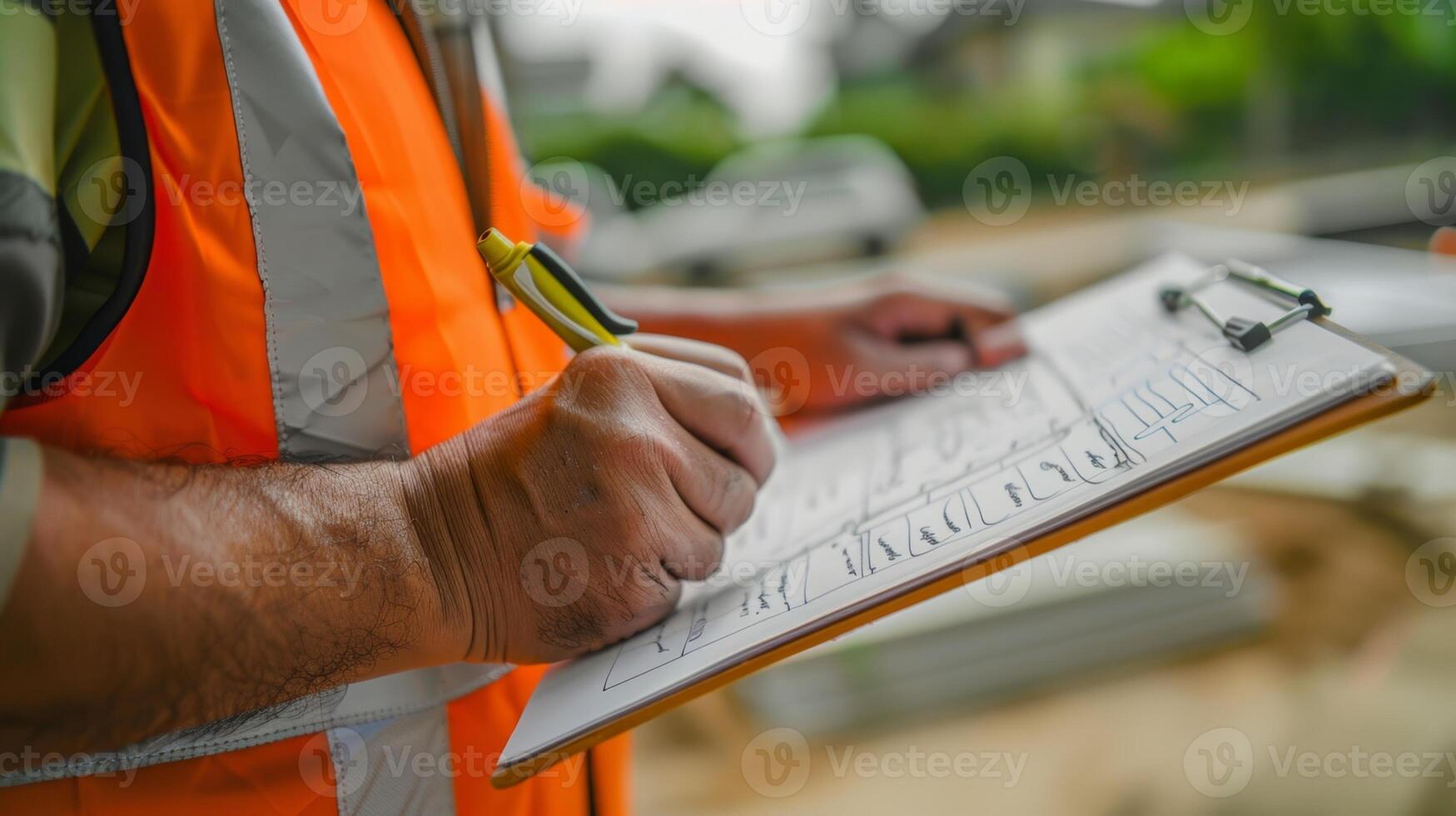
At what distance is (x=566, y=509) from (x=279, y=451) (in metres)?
0.13

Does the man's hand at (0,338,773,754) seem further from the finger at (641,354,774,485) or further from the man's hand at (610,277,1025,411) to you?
the man's hand at (610,277,1025,411)

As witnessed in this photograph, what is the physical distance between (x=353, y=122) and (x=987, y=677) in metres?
0.96

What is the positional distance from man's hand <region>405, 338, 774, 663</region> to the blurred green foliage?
1.16m

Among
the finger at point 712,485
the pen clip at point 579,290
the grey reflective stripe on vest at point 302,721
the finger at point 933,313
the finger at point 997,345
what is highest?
the pen clip at point 579,290

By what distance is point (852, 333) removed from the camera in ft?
2.21

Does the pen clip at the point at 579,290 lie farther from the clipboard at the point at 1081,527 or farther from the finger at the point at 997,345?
the finger at the point at 997,345

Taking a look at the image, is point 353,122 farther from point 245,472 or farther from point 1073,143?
point 1073,143

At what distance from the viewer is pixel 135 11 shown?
32 cm

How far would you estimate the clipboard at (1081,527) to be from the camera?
0.25 metres

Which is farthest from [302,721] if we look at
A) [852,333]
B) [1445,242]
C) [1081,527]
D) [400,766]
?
[1445,242]

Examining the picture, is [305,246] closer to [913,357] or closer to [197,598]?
[197,598]

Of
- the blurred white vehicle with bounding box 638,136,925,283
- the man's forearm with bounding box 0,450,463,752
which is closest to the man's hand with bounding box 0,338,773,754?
the man's forearm with bounding box 0,450,463,752

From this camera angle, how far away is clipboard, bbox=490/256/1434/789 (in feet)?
0.81

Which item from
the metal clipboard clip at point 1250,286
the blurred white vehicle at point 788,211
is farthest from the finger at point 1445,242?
the blurred white vehicle at point 788,211
